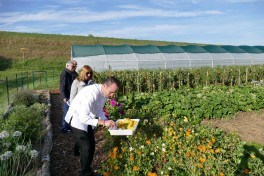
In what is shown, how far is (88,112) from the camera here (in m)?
2.84

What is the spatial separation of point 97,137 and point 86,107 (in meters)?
2.35

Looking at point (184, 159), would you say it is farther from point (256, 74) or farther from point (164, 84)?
point (256, 74)

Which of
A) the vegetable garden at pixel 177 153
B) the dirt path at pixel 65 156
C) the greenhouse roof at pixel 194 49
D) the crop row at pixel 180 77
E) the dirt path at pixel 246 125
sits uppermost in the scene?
the greenhouse roof at pixel 194 49

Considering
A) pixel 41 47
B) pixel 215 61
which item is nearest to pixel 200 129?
pixel 215 61

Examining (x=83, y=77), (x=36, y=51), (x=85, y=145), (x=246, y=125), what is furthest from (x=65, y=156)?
(x=36, y=51)

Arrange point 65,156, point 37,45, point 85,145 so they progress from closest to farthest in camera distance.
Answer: point 85,145 → point 65,156 → point 37,45

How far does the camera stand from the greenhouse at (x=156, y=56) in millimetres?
14336

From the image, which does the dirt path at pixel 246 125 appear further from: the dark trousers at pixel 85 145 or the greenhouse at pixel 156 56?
the greenhouse at pixel 156 56

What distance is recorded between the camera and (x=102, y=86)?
2889 millimetres

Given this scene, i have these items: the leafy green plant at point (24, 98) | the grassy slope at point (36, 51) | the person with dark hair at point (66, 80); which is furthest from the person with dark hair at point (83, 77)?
the grassy slope at point (36, 51)

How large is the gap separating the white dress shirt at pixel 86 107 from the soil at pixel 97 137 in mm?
1041

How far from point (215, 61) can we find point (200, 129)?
561 inches

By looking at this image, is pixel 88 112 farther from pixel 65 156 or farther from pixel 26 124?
pixel 26 124

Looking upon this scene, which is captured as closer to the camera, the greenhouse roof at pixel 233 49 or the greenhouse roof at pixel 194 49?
the greenhouse roof at pixel 194 49
